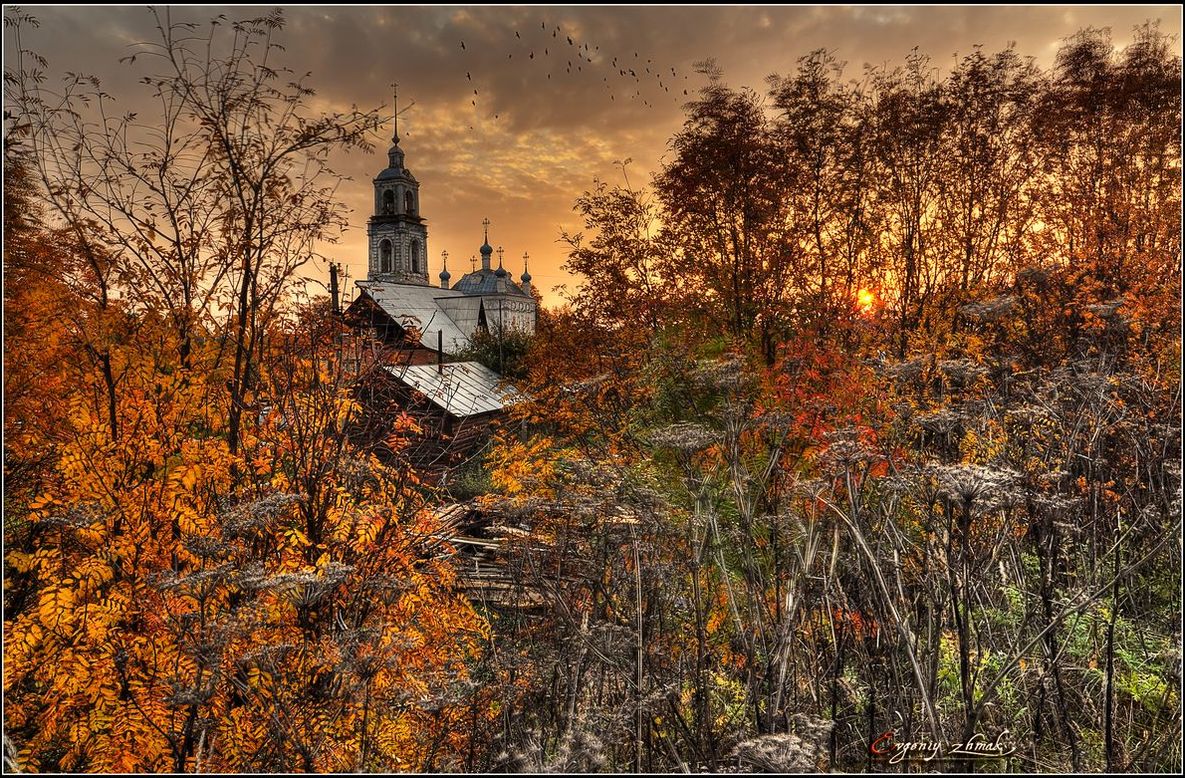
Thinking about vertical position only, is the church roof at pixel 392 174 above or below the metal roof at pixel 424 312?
above

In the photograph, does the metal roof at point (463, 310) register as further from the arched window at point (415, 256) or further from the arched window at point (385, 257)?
the arched window at point (385, 257)

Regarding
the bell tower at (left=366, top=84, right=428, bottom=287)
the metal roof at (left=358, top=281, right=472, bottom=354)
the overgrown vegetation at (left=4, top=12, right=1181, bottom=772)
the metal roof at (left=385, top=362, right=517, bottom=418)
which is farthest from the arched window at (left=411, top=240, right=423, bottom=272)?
the overgrown vegetation at (left=4, top=12, right=1181, bottom=772)

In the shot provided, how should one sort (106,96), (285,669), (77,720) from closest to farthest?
(285,669) → (77,720) → (106,96)

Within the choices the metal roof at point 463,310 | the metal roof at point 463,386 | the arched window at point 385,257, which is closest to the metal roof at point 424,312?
the metal roof at point 463,310

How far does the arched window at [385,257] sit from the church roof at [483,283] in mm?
9644

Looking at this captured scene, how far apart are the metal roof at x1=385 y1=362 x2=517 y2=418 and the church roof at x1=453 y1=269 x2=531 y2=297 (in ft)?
159

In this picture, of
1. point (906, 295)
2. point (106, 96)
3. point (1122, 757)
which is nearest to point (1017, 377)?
point (906, 295)

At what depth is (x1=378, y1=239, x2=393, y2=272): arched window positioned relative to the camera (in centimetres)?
6700

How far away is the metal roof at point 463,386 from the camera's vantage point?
19.4 metres

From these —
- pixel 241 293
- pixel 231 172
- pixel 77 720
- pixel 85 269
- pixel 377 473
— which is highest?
pixel 231 172

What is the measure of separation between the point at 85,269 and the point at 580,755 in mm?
8411

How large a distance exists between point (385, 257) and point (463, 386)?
50609 millimetres

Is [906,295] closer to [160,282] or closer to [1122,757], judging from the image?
[1122,757]

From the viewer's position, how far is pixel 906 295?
37.6 feet
